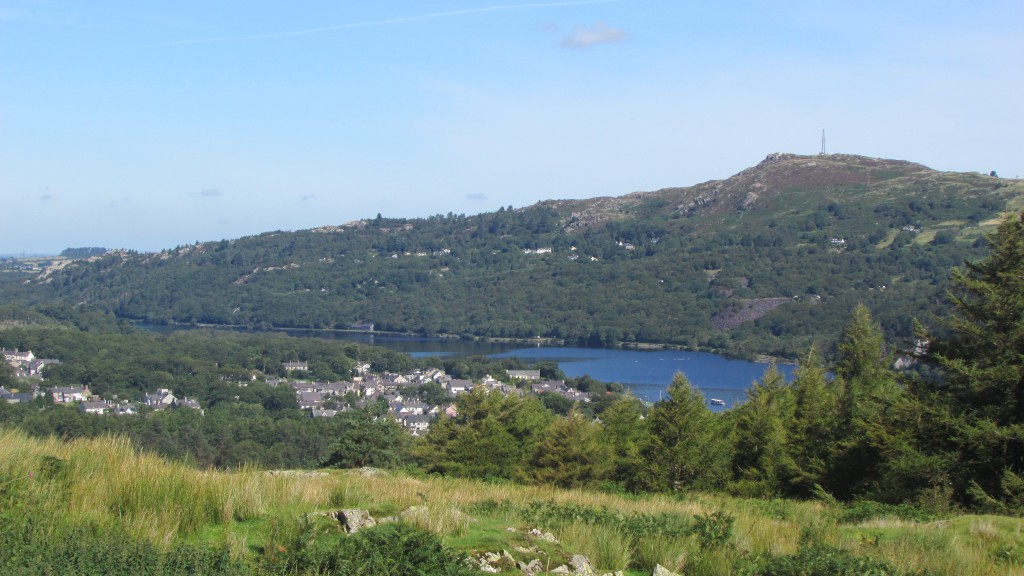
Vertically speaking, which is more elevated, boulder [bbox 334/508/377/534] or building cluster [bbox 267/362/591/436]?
boulder [bbox 334/508/377/534]

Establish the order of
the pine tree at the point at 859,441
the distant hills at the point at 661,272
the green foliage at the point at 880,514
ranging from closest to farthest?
the green foliage at the point at 880,514, the pine tree at the point at 859,441, the distant hills at the point at 661,272

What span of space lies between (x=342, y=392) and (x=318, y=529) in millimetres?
62166

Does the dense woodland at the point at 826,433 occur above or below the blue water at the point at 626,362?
above

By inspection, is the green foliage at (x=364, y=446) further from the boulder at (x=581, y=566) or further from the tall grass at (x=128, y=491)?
the boulder at (x=581, y=566)

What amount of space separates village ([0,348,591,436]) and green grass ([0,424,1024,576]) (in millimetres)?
36721

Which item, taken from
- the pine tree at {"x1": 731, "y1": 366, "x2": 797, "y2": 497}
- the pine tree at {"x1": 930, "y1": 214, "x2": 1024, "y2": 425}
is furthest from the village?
the pine tree at {"x1": 930, "y1": 214, "x2": 1024, "y2": 425}

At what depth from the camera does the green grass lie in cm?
464

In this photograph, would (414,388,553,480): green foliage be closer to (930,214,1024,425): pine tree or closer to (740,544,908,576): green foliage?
(930,214,1024,425): pine tree

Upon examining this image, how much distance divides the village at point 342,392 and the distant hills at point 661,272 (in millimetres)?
35732

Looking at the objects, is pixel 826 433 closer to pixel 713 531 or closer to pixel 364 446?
pixel 364 446

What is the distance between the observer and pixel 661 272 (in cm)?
14300

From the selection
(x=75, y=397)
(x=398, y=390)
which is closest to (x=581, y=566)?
(x=75, y=397)

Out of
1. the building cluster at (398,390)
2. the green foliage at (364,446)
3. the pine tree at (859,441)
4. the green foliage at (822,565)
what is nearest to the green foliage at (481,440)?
the green foliage at (364,446)

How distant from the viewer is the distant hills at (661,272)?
11306cm
